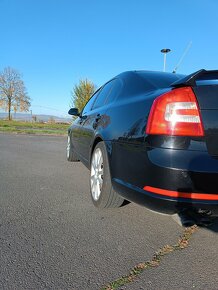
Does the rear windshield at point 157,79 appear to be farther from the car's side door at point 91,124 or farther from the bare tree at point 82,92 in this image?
the bare tree at point 82,92

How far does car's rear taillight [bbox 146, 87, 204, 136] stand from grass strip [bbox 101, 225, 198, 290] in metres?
0.93

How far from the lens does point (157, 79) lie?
3045 millimetres

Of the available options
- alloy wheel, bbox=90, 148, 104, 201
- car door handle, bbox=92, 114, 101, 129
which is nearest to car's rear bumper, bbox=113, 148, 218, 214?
alloy wheel, bbox=90, 148, 104, 201

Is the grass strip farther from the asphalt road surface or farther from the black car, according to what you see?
the black car

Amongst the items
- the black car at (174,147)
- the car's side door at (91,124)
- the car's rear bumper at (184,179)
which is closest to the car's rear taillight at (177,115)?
the black car at (174,147)

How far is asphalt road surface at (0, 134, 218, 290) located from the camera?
6.27ft

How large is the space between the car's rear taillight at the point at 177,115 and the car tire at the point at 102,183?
939 mm

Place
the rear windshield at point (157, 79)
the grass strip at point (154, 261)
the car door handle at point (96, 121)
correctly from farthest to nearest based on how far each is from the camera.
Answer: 1. the car door handle at point (96, 121)
2. the rear windshield at point (157, 79)
3. the grass strip at point (154, 261)

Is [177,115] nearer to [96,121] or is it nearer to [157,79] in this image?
[157,79]

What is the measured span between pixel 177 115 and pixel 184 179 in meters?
0.46

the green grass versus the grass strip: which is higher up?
the green grass

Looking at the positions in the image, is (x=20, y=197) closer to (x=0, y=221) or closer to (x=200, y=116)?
(x=0, y=221)

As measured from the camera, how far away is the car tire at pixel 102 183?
296cm

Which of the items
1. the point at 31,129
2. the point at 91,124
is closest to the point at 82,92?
the point at 31,129
